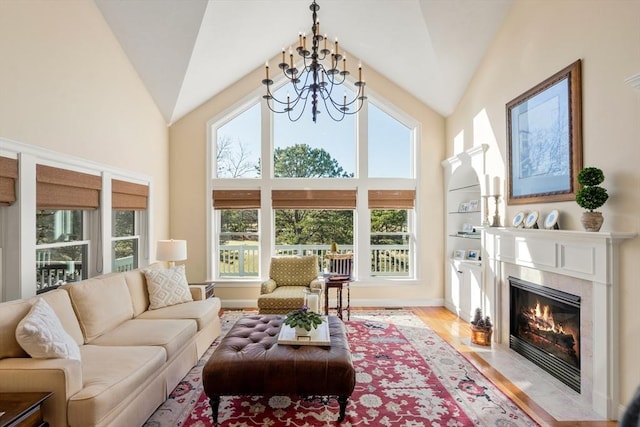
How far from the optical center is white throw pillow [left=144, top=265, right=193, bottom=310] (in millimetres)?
3691

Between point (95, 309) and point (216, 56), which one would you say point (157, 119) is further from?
point (95, 309)

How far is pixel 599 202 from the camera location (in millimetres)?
2477

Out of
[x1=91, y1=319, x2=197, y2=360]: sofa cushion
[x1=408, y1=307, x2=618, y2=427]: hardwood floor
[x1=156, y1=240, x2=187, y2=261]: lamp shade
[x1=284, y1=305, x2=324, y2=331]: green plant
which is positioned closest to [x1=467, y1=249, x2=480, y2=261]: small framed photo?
[x1=408, y1=307, x2=618, y2=427]: hardwood floor

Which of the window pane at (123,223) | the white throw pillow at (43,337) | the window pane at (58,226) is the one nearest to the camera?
the white throw pillow at (43,337)

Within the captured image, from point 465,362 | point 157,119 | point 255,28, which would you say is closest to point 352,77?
point 255,28

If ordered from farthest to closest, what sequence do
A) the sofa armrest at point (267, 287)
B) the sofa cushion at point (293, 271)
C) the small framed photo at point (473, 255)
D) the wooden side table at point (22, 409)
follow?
the sofa cushion at point (293, 271), the small framed photo at point (473, 255), the sofa armrest at point (267, 287), the wooden side table at point (22, 409)

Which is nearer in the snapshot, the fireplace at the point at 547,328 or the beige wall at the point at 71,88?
the beige wall at the point at 71,88

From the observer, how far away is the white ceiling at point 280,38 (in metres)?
3.83

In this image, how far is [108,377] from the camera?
2096 mm

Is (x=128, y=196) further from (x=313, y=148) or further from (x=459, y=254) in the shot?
(x=459, y=254)

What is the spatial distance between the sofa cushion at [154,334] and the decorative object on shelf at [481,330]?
309cm

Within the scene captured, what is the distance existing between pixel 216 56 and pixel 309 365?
13.6 ft

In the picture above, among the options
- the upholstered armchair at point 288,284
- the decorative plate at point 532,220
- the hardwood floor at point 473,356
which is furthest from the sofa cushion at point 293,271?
the decorative plate at point 532,220

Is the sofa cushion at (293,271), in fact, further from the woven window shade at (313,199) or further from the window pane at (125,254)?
the window pane at (125,254)
